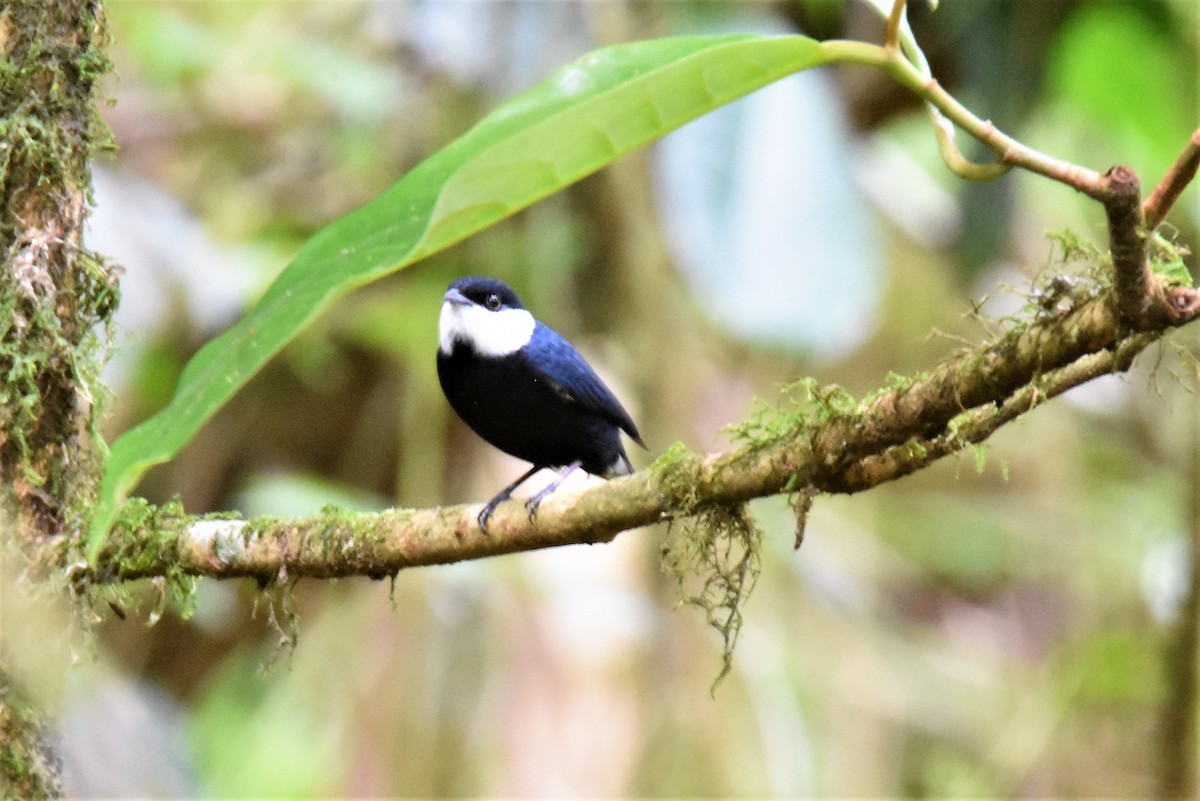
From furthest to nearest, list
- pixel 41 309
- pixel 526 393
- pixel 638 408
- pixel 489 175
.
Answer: pixel 638 408, pixel 526 393, pixel 41 309, pixel 489 175

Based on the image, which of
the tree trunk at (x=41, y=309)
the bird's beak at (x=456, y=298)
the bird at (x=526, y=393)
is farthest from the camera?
the bird's beak at (x=456, y=298)

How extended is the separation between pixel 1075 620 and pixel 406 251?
240 inches

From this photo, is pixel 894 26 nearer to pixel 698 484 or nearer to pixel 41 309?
pixel 698 484

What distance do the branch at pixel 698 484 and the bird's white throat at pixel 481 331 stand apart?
136cm

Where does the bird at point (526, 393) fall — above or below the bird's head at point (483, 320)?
below

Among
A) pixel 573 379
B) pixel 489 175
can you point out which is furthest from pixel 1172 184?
pixel 573 379

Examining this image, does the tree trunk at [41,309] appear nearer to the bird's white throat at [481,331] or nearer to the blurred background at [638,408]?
the blurred background at [638,408]

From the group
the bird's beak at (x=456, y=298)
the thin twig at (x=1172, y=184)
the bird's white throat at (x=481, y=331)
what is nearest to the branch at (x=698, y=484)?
the thin twig at (x=1172, y=184)

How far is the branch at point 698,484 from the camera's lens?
149cm

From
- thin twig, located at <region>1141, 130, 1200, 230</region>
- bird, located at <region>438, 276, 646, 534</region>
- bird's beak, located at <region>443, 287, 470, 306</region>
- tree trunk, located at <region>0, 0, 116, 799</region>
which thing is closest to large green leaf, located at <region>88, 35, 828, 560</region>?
thin twig, located at <region>1141, 130, 1200, 230</region>

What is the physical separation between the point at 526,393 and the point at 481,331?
0.80 ft

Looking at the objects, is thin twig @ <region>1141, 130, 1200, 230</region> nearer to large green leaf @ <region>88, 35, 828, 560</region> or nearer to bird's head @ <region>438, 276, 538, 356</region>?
large green leaf @ <region>88, 35, 828, 560</region>

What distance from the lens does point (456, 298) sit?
364 centimetres

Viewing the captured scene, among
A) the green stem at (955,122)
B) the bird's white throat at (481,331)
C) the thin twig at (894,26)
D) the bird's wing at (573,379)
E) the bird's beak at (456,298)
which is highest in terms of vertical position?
the bird's beak at (456,298)
